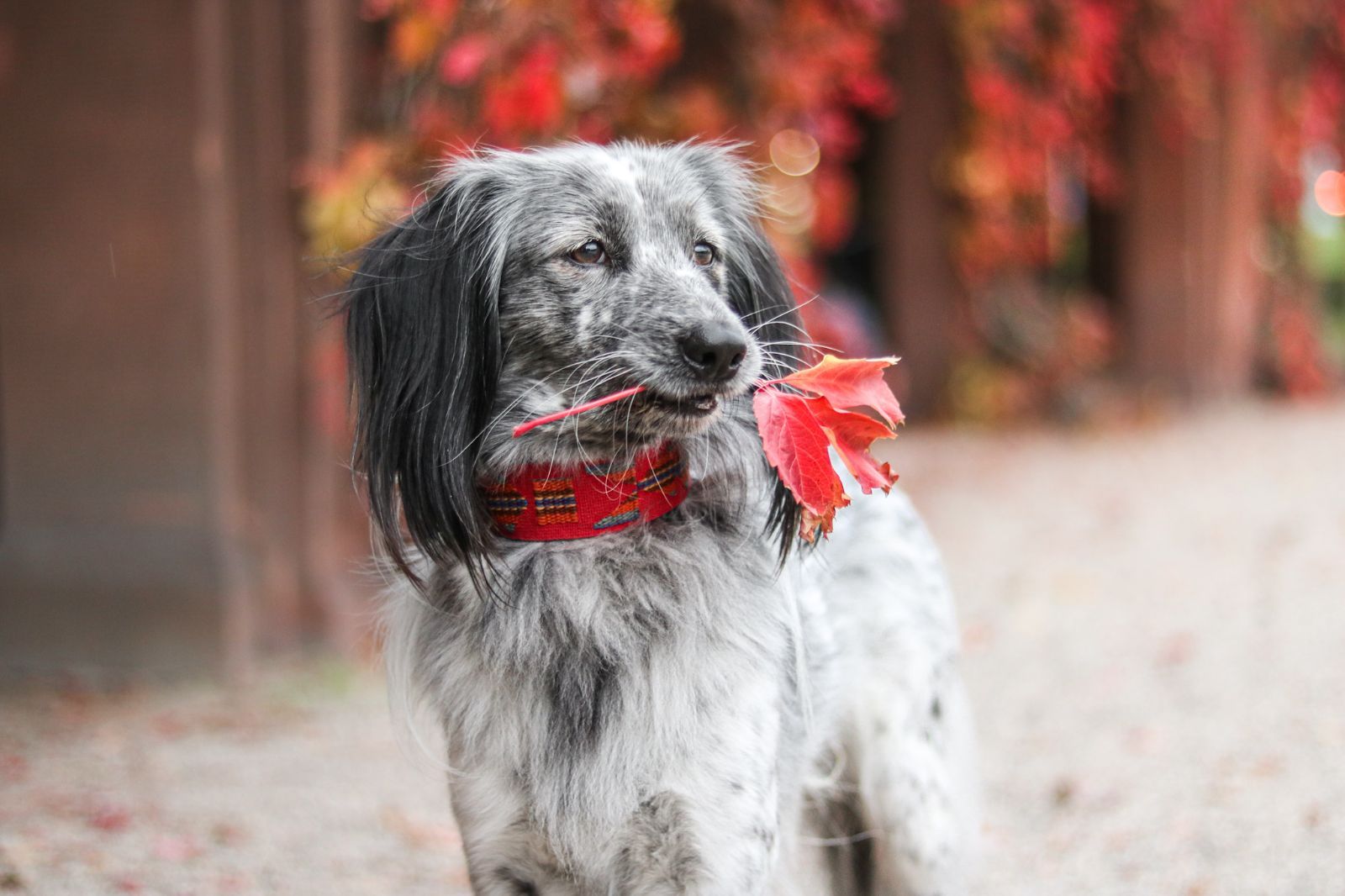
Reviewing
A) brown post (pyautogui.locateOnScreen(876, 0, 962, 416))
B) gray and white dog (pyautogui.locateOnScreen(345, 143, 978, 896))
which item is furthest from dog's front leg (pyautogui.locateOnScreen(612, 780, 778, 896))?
brown post (pyautogui.locateOnScreen(876, 0, 962, 416))

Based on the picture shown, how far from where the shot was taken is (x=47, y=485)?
17.0ft

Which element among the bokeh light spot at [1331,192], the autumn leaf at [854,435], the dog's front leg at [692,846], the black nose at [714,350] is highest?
the bokeh light spot at [1331,192]

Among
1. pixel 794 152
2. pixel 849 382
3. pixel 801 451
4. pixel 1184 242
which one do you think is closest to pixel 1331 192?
pixel 1184 242

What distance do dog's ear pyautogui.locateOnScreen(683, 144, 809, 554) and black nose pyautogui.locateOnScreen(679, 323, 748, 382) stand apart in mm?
299

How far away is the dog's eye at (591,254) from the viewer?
2322 mm

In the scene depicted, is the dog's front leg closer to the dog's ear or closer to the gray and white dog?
the gray and white dog

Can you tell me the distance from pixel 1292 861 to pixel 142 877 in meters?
2.98

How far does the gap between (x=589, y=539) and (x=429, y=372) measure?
382 millimetres

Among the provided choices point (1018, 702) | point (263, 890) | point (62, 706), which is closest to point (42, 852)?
point (263, 890)

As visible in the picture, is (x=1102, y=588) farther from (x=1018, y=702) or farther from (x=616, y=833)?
(x=616, y=833)

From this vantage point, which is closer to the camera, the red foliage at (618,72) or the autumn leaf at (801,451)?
the autumn leaf at (801,451)

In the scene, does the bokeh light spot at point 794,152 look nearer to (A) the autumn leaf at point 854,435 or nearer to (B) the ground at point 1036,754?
(B) the ground at point 1036,754

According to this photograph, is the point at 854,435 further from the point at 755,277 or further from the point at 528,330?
the point at 528,330

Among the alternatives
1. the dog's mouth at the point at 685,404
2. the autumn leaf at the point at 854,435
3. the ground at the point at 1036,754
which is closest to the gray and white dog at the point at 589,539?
the dog's mouth at the point at 685,404
